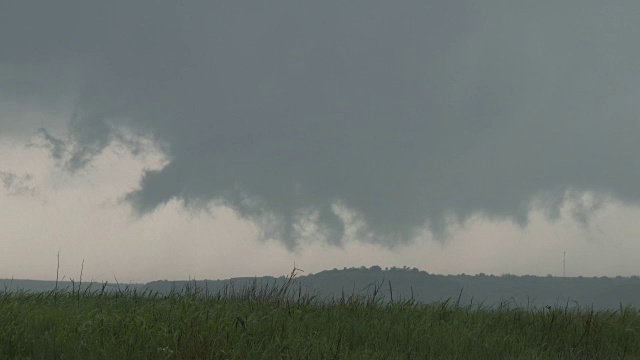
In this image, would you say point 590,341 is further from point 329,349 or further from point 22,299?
point 22,299

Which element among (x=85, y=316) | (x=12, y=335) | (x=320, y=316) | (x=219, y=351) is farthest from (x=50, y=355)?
(x=320, y=316)

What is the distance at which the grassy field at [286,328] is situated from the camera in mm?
7594

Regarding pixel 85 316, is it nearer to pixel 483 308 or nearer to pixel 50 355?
pixel 50 355

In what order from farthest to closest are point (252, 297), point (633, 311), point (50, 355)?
point (633, 311), point (252, 297), point (50, 355)

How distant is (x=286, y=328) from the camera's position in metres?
8.72

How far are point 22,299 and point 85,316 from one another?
2.20 m

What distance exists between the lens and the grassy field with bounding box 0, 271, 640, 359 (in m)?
7.59

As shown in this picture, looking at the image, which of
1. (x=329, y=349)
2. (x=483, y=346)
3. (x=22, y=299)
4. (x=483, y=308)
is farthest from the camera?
(x=483, y=308)

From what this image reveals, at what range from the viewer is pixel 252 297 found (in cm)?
1137

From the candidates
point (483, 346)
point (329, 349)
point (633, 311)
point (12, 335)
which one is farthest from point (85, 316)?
point (633, 311)

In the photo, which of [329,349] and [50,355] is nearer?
[50,355]

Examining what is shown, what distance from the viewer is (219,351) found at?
7.54 m

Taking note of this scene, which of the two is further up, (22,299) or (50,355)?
(22,299)

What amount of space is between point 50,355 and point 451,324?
19.1 ft
